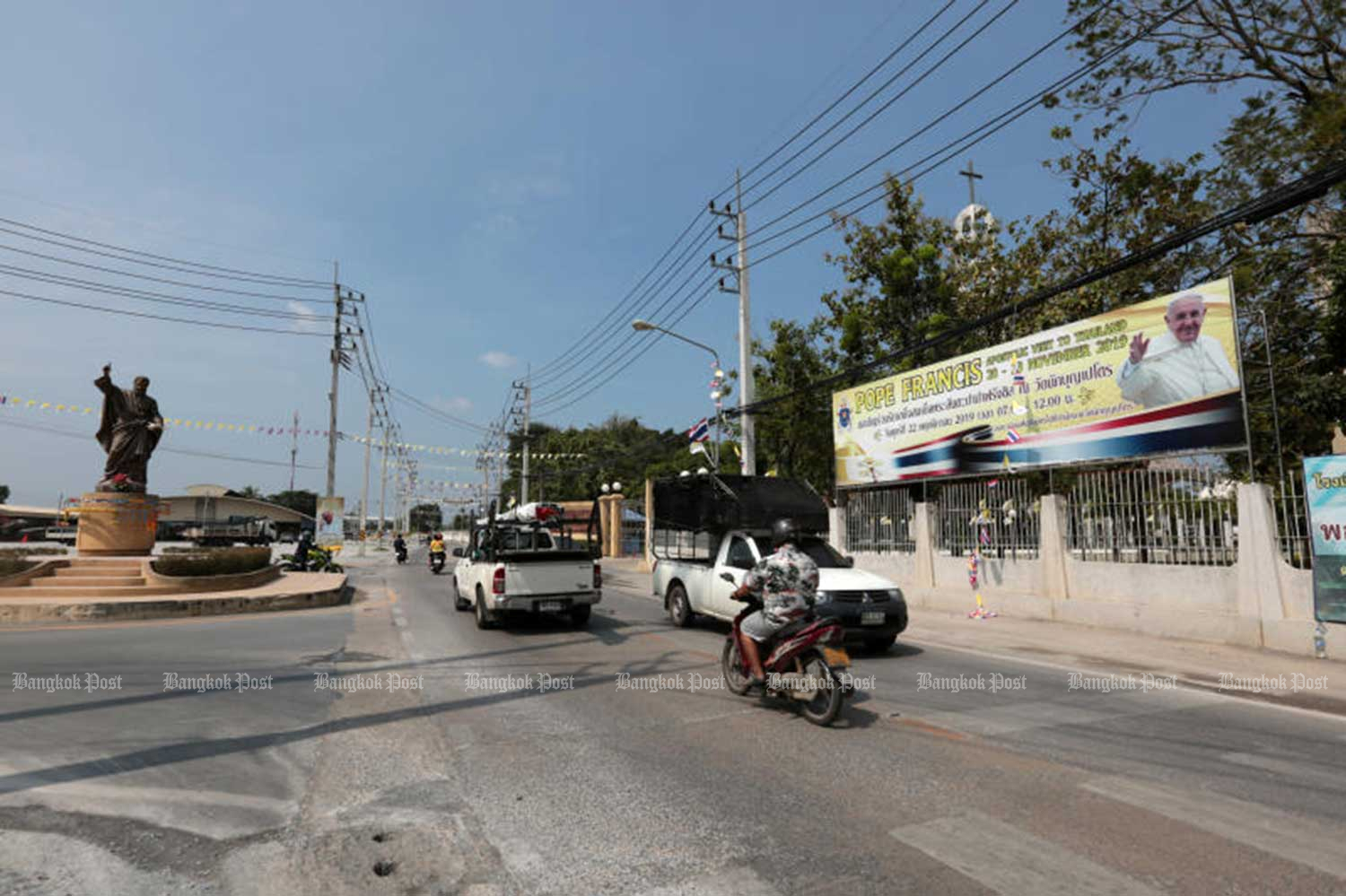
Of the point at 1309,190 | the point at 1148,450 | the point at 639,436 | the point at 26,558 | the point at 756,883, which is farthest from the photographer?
the point at 639,436

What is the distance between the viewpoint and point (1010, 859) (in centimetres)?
359

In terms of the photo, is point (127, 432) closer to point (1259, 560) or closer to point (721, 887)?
point (721, 887)

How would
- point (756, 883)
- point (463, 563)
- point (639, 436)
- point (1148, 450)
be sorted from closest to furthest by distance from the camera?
point (756, 883) → point (1148, 450) → point (463, 563) → point (639, 436)

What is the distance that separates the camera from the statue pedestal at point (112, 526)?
18.5 m

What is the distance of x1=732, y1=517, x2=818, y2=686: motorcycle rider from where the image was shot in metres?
6.62

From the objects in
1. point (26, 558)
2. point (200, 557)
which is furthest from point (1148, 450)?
point (26, 558)

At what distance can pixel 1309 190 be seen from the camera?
8805 millimetres

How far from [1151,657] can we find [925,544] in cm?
639

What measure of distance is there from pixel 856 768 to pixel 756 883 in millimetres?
1848

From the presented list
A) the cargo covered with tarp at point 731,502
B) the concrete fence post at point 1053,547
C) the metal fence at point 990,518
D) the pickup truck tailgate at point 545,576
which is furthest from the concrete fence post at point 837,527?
the pickup truck tailgate at point 545,576

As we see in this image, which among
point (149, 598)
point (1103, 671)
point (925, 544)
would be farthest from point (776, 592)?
point (149, 598)

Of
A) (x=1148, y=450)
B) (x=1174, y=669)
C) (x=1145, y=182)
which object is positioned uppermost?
(x=1145, y=182)

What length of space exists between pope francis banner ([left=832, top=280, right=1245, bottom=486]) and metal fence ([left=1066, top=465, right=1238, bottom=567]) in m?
0.61

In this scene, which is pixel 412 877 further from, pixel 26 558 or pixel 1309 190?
pixel 26 558
